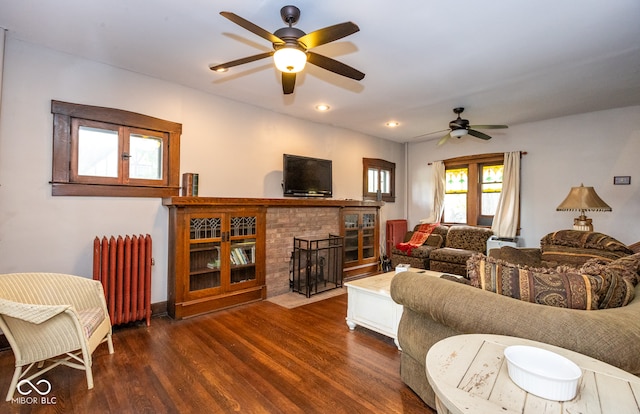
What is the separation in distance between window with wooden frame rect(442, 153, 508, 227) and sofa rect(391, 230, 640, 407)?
3.78 m

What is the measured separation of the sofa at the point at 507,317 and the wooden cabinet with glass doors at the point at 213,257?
2.26 metres

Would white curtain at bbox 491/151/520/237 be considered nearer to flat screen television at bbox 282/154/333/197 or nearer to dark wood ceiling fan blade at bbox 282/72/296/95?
flat screen television at bbox 282/154/333/197

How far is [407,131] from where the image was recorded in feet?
18.7

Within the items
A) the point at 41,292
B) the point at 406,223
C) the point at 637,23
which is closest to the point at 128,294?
the point at 41,292

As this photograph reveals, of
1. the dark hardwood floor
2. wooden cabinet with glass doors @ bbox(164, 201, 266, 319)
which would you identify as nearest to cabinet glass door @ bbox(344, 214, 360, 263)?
wooden cabinet with glass doors @ bbox(164, 201, 266, 319)

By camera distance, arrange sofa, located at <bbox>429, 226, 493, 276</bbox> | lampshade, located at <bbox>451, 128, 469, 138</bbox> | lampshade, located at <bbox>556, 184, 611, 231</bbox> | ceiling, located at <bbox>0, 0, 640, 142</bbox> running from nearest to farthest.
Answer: ceiling, located at <bbox>0, 0, 640, 142</bbox>
lampshade, located at <bbox>556, 184, 611, 231</bbox>
lampshade, located at <bbox>451, 128, 469, 138</bbox>
sofa, located at <bbox>429, 226, 493, 276</bbox>

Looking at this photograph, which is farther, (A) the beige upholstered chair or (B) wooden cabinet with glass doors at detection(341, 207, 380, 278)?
(B) wooden cabinet with glass doors at detection(341, 207, 380, 278)

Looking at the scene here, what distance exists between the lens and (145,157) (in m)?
3.32

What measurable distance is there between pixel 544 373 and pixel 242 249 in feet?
10.8

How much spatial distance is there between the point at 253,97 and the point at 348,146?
218cm

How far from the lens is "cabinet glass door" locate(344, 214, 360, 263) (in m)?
5.16

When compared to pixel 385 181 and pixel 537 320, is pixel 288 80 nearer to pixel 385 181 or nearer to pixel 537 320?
pixel 537 320

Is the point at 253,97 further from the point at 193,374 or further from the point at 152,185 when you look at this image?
the point at 193,374

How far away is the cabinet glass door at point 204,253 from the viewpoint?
11.1 feet
